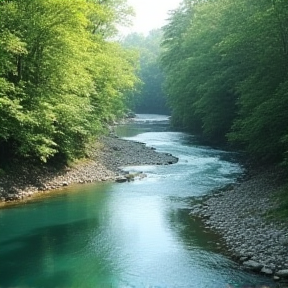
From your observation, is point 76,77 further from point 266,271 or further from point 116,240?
point 266,271

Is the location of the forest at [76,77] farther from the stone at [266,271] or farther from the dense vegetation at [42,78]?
the stone at [266,271]

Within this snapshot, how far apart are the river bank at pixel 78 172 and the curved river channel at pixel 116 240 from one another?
1.11 m

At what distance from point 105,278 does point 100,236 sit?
3.63 metres

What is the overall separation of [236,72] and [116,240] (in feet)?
65.7

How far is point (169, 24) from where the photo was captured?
5678cm

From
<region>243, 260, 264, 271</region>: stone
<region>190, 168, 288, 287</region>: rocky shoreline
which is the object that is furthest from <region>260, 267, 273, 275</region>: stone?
<region>243, 260, 264, 271</region>: stone

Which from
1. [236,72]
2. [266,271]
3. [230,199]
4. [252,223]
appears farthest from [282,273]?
[236,72]

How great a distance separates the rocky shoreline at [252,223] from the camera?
38.9 ft

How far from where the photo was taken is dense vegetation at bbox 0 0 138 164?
19.3 meters

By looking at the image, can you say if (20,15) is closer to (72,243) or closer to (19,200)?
(19,200)

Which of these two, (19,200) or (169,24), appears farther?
(169,24)

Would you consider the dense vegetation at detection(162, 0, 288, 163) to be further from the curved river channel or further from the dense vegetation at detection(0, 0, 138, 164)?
the dense vegetation at detection(0, 0, 138, 164)

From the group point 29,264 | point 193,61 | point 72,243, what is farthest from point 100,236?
point 193,61

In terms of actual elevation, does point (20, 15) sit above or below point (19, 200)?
above
